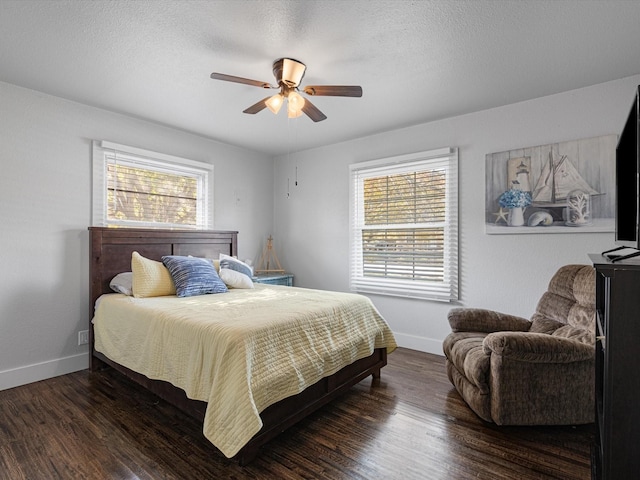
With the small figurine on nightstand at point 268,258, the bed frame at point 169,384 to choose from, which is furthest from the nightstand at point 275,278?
the bed frame at point 169,384

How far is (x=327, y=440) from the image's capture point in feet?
6.69

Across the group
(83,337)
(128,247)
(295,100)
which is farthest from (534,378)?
(83,337)

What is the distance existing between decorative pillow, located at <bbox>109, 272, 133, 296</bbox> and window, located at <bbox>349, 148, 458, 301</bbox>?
244cm

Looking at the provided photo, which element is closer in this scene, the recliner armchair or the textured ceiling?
the textured ceiling

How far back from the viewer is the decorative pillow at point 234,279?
3.42 metres

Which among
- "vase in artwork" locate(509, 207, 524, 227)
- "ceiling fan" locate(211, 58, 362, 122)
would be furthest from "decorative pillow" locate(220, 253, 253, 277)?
"vase in artwork" locate(509, 207, 524, 227)

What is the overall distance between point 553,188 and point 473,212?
69 cm

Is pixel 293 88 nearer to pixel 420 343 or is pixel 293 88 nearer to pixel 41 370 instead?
pixel 420 343

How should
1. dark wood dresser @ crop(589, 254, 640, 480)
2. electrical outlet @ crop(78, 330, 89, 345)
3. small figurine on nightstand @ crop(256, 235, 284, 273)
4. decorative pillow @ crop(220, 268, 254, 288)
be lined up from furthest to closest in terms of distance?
small figurine on nightstand @ crop(256, 235, 284, 273), decorative pillow @ crop(220, 268, 254, 288), electrical outlet @ crop(78, 330, 89, 345), dark wood dresser @ crop(589, 254, 640, 480)

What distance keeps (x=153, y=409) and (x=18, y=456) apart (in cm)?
72

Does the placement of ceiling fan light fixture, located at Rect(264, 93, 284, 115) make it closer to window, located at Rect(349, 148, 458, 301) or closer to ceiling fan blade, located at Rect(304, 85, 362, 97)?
ceiling fan blade, located at Rect(304, 85, 362, 97)

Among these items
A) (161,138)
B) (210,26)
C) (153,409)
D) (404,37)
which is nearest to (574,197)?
(404,37)

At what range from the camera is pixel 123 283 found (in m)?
3.06

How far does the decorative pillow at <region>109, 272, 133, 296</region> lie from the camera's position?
302cm
